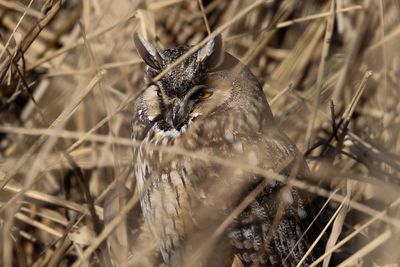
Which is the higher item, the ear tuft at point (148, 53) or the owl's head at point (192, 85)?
the ear tuft at point (148, 53)

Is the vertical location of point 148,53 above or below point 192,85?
above

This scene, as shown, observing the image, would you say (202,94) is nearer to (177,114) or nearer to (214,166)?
(177,114)

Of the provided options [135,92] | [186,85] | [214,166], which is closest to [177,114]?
[186,85]

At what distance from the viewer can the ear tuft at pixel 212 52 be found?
2.34 m

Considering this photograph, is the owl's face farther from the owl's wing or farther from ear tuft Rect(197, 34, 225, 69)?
the owl's wing

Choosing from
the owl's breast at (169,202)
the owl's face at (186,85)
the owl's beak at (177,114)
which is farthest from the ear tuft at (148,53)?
the owl's breast at (169,202)

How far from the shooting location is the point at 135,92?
2.72 meters

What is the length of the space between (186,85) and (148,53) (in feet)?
0.59

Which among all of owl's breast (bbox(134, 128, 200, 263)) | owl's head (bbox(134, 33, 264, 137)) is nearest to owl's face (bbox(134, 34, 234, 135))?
owl's head (bbox(134, 33, 264, 137))

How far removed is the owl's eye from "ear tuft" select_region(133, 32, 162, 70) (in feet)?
0.49

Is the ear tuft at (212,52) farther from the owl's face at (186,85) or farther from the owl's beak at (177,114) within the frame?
the owl's beak at (177,114)

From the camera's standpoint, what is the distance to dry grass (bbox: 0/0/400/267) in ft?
8.52

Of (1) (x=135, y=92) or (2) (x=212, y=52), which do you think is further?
(1) (x=135, y=92)

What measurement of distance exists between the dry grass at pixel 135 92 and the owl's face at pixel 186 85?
6.9 inches
